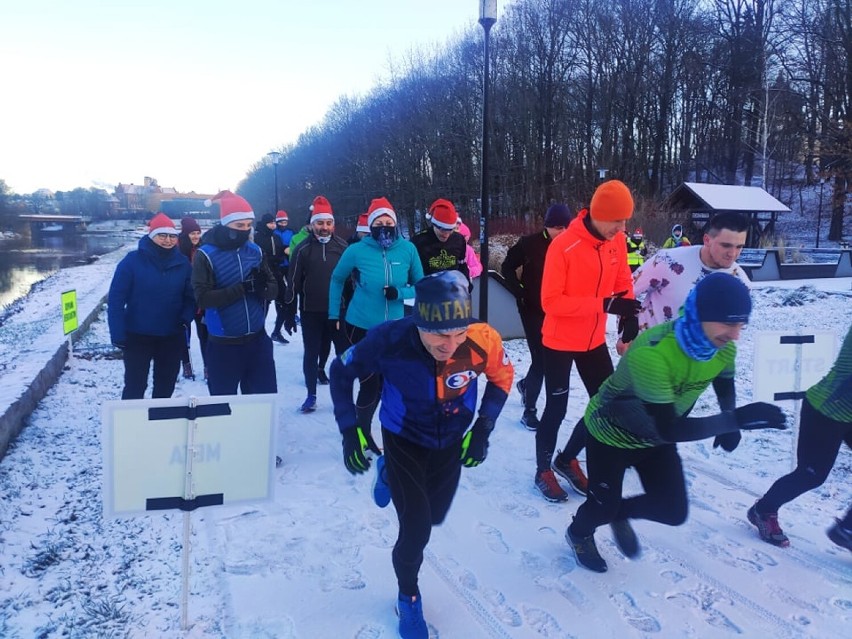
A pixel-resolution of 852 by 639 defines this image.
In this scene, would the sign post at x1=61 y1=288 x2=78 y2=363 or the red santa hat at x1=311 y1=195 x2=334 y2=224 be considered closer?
the red santa hat at x1=311 y1=195 x2=334 y2=224

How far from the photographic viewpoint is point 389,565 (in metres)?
3.37

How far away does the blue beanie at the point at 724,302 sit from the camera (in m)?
2.48

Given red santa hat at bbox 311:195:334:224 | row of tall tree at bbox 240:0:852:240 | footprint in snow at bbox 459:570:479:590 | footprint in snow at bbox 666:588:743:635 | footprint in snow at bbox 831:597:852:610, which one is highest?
row of tall tree at bbox 240:0:852:240

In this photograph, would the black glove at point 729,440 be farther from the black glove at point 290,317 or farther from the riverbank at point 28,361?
→ the black glove at point 290,317

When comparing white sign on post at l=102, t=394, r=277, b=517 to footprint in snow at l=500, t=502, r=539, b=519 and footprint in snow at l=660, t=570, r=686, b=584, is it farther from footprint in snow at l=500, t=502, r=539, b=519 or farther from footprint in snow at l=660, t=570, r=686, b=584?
footprint in snow at l=660, t=570, r=686, b=584

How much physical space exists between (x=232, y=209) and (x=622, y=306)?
291 centimetres

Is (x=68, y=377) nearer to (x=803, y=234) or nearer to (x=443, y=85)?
(x=443, y=85)

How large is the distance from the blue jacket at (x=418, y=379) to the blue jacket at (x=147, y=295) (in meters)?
2.56

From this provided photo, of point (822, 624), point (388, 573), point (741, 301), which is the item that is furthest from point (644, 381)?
A: point (388, 573)

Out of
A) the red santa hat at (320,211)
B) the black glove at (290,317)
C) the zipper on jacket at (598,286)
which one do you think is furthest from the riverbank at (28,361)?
the zipper on jacket at (598,286)

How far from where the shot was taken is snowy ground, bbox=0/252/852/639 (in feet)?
9.35

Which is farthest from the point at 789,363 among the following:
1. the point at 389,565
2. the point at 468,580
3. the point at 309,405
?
the point at 309,405

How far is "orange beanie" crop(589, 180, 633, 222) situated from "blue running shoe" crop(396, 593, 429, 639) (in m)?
2.48

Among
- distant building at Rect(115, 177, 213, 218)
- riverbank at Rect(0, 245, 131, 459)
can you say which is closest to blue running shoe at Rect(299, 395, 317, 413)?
riverbank at Rect(0, 245, 131, 459)
